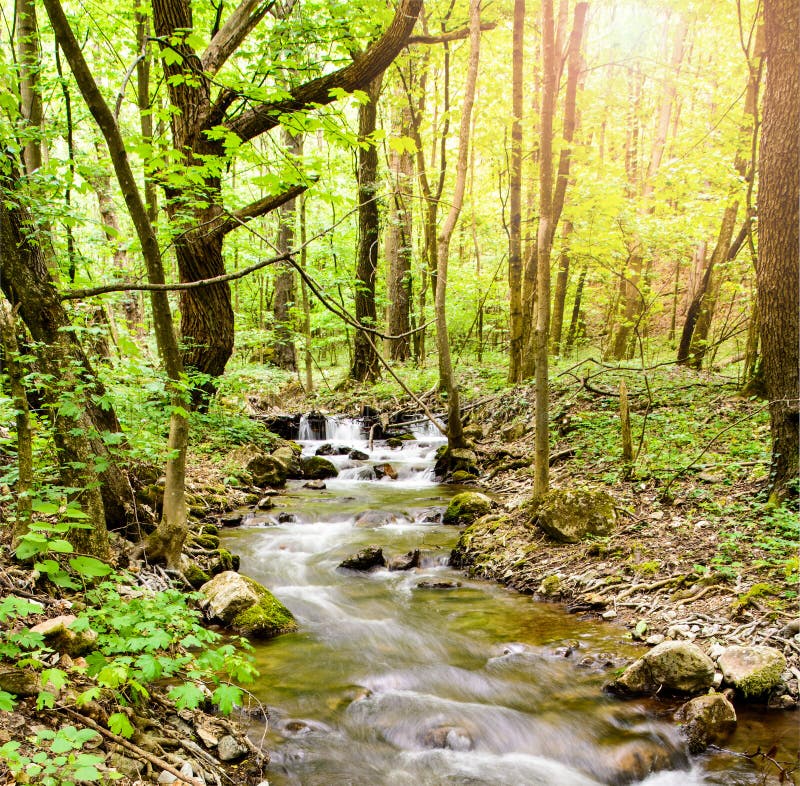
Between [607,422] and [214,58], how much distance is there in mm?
8431

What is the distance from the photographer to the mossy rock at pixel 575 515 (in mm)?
6379

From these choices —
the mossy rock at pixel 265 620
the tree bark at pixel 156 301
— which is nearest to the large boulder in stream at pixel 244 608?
the mossy rock at pixel 265 620

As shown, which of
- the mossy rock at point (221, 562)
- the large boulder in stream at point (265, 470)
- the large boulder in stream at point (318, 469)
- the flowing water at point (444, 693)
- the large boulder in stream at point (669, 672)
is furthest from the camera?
the large boulder in stream at point (318, 469)

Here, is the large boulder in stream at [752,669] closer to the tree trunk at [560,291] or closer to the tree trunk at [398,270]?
the tree trunk at [560,291]

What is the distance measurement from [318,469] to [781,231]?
354 inches

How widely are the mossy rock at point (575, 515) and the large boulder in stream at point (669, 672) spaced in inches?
84.6

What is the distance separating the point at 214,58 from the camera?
22.8 ft

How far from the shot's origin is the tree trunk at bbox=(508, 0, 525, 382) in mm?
9239

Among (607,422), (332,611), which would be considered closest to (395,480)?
(607,422)

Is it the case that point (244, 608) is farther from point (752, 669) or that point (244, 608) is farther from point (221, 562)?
point (752, 669)

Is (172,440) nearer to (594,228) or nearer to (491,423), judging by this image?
(491,423)

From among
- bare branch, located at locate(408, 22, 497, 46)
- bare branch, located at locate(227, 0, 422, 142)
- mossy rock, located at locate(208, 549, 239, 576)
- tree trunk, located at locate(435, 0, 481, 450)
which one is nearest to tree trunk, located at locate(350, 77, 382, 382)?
bare branch, located at locate(408, 22, 497, 46)

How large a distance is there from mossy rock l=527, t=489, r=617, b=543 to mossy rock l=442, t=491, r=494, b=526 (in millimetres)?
1486

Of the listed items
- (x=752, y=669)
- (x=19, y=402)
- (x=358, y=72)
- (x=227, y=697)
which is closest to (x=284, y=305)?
(x=358, y=72)
